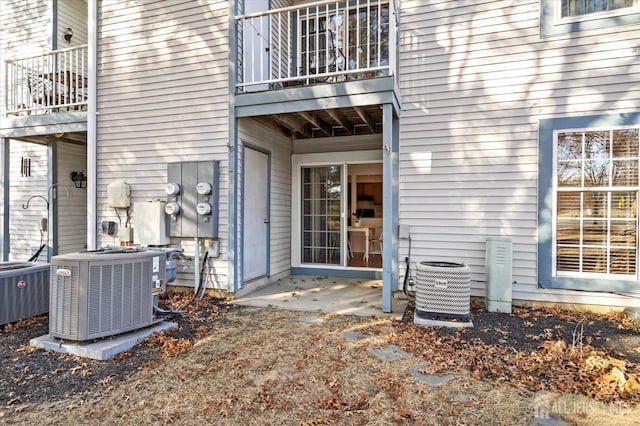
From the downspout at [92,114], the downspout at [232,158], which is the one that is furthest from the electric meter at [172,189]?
the downspout at [92,114]

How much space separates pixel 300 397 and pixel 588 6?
5.55m

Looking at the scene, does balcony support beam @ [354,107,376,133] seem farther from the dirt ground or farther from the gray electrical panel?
the dirt ground

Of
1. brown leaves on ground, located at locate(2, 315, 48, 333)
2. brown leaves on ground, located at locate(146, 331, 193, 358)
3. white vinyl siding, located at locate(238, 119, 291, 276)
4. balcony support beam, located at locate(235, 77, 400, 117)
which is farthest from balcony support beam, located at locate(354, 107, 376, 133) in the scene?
brown leaves on ground, located at locate(2, 315, 48, 333)

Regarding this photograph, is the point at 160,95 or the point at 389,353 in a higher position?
the point at 160,95

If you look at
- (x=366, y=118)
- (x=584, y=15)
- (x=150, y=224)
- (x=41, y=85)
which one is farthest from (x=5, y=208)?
(x=584, y=15)

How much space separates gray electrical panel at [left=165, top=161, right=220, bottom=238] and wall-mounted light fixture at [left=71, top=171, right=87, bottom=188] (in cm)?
290

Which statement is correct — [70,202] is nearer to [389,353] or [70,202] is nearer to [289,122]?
[289,122]

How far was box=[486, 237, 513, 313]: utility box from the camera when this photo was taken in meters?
4.54

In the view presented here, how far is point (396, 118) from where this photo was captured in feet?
17.3

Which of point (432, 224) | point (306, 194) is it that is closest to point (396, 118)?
point (432, 224)

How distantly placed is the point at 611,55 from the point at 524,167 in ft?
5.27

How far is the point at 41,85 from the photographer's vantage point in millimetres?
6789

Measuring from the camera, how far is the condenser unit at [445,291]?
4180mm

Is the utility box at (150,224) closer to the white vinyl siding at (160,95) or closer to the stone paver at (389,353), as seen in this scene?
the white vinyl siding at (160,95)
